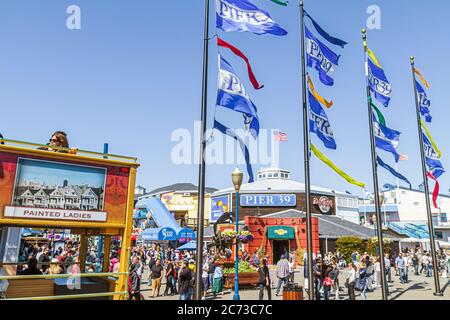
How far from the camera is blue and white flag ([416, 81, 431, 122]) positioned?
18.3m

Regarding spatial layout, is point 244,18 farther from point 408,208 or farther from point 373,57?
point 408,208

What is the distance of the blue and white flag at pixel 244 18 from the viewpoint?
9.29m

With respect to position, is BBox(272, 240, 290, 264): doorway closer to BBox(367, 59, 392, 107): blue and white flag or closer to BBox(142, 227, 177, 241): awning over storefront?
BBox(142, 227, 177, 241): awning over storefront

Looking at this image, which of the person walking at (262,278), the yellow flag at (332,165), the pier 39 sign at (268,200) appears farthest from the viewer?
the pier 39 sign at (268,200)

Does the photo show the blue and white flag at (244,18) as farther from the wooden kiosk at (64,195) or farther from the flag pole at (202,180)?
the wooden kiosk at (64,195)

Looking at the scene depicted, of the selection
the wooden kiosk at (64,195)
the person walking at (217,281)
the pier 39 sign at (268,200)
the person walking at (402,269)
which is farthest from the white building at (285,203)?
the wooden kiosk at (64,195)

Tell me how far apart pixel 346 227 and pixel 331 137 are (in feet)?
101

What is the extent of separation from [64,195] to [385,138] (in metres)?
12.4

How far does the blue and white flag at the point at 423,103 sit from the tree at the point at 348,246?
18966 millimetres

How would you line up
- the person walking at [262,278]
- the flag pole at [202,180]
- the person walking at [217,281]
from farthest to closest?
the person walking at [217,281] → the person walking at [262,278] → the flag pole at [202,180]

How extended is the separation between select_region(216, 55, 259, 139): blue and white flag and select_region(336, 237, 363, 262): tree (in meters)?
29.4

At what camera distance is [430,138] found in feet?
61.6
